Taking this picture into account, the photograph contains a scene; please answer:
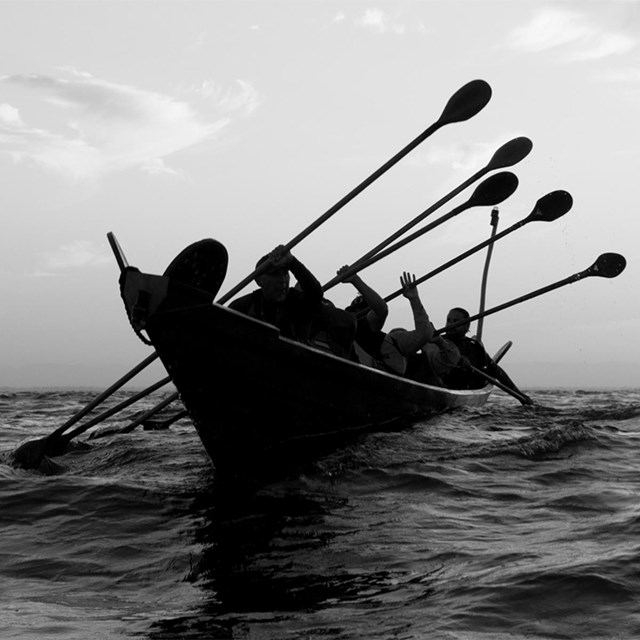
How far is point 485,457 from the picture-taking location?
27.0 ft

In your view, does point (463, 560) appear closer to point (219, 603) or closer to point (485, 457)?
point (219, 603)

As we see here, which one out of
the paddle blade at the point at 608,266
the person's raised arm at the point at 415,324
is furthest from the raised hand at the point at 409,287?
the paddle blade at the point at 608,266

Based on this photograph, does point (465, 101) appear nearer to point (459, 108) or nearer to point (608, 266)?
point (459, 108)

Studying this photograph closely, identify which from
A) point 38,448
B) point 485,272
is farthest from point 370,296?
point 485,272

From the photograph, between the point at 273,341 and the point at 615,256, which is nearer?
the point at 273,341

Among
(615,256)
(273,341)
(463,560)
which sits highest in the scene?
(615,256)

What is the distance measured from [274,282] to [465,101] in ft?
10.6

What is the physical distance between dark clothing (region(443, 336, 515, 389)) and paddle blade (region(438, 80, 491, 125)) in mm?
4815

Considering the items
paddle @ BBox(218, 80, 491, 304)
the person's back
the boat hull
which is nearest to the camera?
the boat hull

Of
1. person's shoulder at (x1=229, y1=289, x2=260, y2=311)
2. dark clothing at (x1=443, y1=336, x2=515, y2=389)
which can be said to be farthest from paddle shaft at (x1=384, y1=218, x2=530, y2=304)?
person's shoulder at (x1=229, y1=289, x2=260, y2=311)

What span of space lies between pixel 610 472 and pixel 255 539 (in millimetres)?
3531

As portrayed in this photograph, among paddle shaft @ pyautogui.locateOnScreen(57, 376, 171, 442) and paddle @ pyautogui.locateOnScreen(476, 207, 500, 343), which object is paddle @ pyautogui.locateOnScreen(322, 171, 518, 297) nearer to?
paddle shaft @ pyautogui.locateOnScreen(57, 376, 171, 442)

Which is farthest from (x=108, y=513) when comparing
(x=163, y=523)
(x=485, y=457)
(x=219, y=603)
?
→ (x=485, y=457)

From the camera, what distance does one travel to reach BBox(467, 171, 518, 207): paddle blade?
10.5 metres
